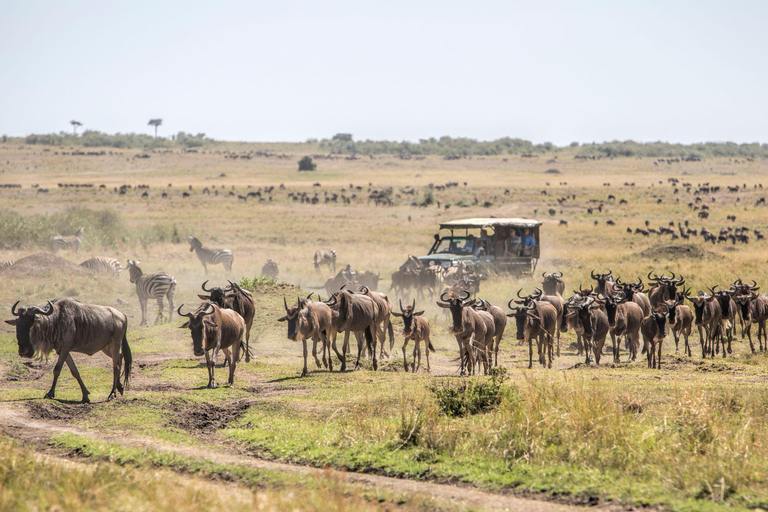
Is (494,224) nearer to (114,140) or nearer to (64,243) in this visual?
(64,243)

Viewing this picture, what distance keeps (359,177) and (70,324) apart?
89.5 meters

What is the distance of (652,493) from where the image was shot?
25.2ft

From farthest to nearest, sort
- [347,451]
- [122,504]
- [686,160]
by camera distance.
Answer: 1. [686,160]
2. [347,451]
3. [122,504]

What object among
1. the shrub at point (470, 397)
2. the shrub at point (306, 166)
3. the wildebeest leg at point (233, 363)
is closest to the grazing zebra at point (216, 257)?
the wildebeest leg at point (233, 363)

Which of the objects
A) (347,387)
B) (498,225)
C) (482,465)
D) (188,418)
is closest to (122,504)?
(482,465)

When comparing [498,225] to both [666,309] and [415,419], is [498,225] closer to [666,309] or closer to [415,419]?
[666,309]

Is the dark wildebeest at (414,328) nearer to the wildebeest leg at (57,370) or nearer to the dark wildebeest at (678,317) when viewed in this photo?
the dark wildebeest at (678,317)

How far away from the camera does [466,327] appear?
51.1ft

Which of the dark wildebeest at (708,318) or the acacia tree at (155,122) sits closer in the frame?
the dark wildebeest at (708,318)

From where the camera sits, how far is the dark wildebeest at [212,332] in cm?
1364

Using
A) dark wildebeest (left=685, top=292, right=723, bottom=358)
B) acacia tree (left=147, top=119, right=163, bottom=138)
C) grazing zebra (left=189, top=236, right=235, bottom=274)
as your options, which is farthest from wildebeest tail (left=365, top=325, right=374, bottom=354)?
acacia tree (left=147, top=119, right=163, bottom=138)

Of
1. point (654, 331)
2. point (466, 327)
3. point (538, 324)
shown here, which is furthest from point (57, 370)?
point (654, 331)

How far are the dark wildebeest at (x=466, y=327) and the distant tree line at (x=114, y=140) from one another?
129007mm

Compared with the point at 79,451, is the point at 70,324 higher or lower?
higher
